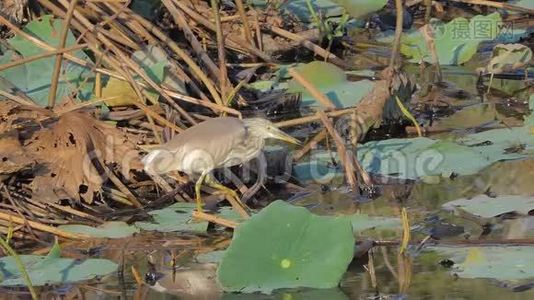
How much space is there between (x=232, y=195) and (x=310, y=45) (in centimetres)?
252

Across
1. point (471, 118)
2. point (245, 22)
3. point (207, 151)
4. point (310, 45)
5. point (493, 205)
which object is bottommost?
point (471, 118)

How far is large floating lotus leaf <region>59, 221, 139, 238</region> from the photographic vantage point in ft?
14.1

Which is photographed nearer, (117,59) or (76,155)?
(76,155)

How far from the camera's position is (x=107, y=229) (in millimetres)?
4371

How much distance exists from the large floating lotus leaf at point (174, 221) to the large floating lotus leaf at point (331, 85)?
60.4 inches

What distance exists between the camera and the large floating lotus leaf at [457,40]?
689cm

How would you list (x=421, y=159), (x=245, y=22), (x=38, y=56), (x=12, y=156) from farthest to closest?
(x=245, y=22) < (x=38, y=56) < (x=421, y=159) < (x=12, y=156)

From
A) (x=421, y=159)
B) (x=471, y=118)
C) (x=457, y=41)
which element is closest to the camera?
(x=421, y=159)

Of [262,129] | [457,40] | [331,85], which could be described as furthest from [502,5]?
[262,129]

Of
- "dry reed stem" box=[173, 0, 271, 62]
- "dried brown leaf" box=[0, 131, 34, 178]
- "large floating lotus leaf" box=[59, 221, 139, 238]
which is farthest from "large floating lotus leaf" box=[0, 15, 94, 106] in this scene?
"large floating lotus leaf" box=[59, 221, 139, 238]

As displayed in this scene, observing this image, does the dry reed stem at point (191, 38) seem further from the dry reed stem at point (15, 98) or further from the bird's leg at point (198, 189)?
the bird's leg at point (198, 189)

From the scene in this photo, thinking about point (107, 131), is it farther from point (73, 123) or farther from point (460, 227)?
point (460, 227)

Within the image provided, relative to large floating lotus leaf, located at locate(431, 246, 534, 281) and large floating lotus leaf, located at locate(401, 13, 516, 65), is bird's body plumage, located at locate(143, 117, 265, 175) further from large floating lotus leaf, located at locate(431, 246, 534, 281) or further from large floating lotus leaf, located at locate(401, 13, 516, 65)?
large floating lotus leaf, located at locate(401, 13, 516, 65)

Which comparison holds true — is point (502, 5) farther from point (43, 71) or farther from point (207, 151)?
point (207, 151)
